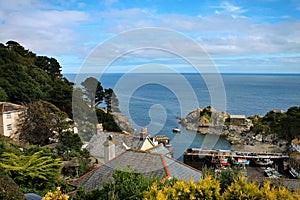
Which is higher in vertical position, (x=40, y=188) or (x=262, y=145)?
(x=40, y=188)

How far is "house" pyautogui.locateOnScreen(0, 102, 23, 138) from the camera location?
20203 millimetres

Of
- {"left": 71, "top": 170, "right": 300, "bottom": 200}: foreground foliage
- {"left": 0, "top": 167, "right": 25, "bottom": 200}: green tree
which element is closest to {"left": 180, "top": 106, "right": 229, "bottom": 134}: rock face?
{"left": 71, "top": 170, "right": 300, "bottom": 200}: foreground foliage

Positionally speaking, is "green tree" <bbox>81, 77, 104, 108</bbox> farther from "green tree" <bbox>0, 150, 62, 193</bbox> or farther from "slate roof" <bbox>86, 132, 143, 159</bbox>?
"green tree" <bbox>0, 150, 62, 193</bbox>

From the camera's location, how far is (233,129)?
146 ft

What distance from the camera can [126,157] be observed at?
1073cm

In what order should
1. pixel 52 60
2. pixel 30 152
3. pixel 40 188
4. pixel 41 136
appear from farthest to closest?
pixel 52 60
pixel 41 136
pixel 30 152
pixel 40 188

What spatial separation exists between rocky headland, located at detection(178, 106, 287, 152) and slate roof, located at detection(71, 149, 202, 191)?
27284 millimetres

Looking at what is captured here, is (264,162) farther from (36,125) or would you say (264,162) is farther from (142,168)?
(142,168)

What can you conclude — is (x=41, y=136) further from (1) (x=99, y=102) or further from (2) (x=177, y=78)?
(2) (x=177, y=78)

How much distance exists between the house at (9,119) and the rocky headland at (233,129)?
76.7 feet

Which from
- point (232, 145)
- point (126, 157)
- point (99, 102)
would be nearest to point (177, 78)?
point (126, 157)

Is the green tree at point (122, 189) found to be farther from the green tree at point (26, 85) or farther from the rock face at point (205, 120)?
the rock face at point (205, 120)

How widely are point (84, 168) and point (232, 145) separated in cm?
2714

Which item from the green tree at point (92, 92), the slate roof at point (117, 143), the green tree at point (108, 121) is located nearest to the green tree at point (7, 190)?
the slate roof at point (117, 143)
